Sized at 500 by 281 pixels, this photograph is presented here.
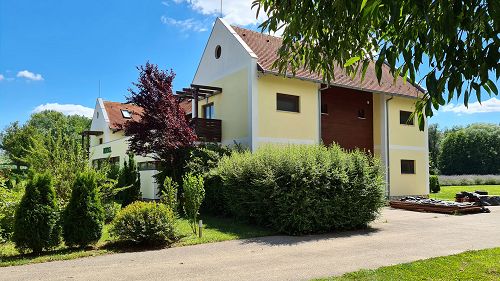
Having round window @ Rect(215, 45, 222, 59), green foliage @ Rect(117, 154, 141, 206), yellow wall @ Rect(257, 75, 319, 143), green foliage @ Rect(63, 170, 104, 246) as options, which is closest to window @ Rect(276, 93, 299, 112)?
yellow wall @ Rect(257, 75, 319, 143)

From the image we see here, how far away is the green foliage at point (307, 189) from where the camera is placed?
481 inches

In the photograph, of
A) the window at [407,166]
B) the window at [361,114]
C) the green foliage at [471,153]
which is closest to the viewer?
the window at [361,114]

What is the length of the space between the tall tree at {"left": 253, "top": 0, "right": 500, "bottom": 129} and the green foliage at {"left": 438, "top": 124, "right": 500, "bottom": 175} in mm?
84461

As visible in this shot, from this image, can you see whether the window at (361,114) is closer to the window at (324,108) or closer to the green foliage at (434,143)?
the window at (324,108)

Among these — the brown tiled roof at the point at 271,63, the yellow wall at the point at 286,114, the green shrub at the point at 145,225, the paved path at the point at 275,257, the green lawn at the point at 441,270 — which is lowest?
the paved path at the point at 275,257

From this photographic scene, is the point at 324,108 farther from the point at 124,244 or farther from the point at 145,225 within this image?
the point at 124,244

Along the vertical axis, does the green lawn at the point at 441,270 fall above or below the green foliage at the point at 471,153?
below

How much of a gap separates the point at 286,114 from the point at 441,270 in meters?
13.6

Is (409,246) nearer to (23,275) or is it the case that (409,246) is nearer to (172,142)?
(23,275)

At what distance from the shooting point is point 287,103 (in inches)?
814

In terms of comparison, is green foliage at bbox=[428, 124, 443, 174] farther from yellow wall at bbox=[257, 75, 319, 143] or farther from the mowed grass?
the mowed grass

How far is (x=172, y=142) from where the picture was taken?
677 inches

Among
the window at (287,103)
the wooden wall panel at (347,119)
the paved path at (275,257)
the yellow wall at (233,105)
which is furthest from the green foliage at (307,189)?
the wooden wall panel at (347,119)

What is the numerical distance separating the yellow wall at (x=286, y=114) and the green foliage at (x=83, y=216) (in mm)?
10154
